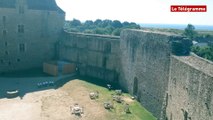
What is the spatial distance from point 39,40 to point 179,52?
76.3 ft

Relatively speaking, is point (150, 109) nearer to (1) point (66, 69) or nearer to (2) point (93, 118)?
(2) point (93, 118)

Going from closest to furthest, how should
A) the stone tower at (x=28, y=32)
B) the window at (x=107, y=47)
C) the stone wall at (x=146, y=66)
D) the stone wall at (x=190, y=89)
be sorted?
1. the stone wall at (x=190, y=89)
2. the stone wall at (x=146, y=66)
3. the window at (x=107, y=47)
4. the stone tower at (x=28, y=32)

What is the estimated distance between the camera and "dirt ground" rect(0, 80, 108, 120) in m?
21.9

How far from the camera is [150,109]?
23.3 metres

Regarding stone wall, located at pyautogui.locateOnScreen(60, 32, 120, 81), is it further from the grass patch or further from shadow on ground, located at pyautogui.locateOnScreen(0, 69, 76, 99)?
the grass patch

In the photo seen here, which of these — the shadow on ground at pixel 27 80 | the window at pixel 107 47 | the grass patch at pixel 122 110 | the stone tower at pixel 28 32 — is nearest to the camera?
the grass patch at pixel 122 110

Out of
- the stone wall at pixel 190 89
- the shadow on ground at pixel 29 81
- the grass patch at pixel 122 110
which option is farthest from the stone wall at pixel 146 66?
the shadow on ground at pixel 29 81

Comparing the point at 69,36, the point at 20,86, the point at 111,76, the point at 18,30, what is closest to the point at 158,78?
the point at 111,76

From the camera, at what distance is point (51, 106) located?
79.5 ft

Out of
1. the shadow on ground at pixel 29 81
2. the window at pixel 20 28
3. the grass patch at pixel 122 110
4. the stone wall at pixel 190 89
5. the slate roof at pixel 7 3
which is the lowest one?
the grass patch at pixel 122 110

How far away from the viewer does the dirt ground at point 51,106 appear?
21906mm

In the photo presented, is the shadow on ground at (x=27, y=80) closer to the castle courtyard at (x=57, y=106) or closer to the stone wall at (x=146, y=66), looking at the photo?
the castle courtyard at (x=57, y=106)

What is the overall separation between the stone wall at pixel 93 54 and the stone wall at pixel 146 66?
6.67 feet

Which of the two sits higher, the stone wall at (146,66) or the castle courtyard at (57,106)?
the stone wall at (146,66)
